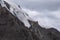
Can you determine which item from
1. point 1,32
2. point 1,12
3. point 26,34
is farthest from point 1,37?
point 1,12

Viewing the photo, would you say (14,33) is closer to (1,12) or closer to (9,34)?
(9,34)

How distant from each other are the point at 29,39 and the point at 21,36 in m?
5.06

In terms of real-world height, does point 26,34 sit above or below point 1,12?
below

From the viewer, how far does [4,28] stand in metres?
150

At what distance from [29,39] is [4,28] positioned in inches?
560

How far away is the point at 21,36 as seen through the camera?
146750mm

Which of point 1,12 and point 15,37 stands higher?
point 1,12

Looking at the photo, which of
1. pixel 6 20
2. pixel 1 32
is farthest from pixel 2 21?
pixel 1 32

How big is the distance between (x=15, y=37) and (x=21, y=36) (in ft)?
10.6

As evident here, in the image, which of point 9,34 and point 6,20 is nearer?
point 9,34

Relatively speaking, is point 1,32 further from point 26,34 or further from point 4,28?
point 26,34

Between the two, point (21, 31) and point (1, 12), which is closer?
point (21, 31)

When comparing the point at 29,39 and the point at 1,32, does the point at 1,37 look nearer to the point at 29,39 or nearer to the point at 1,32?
the point at 1,32

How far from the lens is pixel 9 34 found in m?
148
